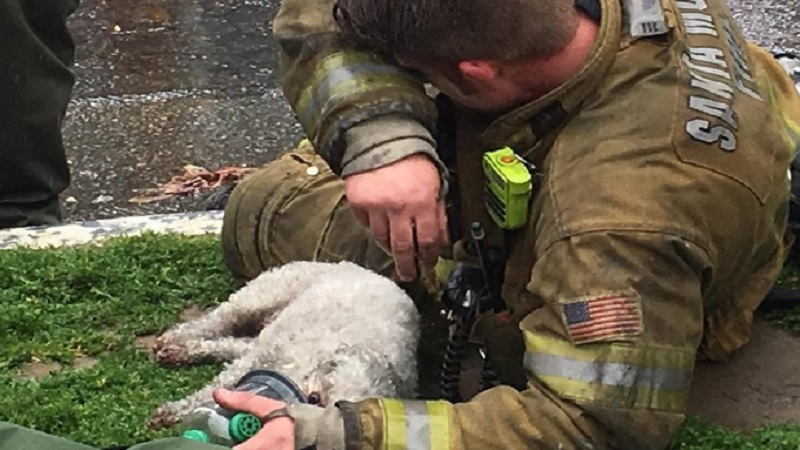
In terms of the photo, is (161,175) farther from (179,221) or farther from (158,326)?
(158,326)

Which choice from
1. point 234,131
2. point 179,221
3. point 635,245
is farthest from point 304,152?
point 234,131

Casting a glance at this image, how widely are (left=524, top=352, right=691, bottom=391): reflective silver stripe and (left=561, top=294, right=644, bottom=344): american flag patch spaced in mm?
52

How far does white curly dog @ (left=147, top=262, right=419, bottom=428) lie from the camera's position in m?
3.25

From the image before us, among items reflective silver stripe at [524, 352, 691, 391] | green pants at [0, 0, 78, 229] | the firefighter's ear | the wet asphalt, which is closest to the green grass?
reflective silver stripe at [524, 352, 691, 391]

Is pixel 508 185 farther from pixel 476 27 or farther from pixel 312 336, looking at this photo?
pixel 312 336

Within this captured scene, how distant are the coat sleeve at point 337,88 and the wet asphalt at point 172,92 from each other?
2338 millimetres

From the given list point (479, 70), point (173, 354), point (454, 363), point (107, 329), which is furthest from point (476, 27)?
point (107, 329)

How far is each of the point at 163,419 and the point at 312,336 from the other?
0.41 metres

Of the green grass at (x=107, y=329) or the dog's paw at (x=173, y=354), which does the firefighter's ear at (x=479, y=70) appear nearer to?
the green grass at (x=107, y=329)

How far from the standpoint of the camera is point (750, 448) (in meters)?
3.23

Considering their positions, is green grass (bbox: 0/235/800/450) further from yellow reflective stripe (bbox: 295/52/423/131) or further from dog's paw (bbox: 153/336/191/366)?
yellow reflective stripe (bbox: 295/52/423/131)

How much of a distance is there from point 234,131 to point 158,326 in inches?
99.7

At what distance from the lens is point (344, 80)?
318 cm

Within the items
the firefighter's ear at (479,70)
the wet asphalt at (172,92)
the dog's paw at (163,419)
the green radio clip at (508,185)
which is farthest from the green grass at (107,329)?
the wet asphalt at (172,92)
